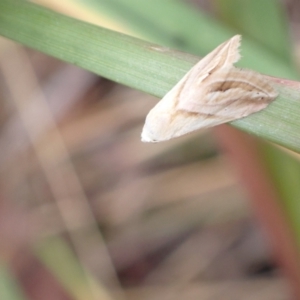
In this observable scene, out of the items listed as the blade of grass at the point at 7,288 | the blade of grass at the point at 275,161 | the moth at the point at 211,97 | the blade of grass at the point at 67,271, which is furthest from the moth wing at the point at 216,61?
the blade of grass at the point at 67,271

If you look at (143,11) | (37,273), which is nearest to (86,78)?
(37,273)

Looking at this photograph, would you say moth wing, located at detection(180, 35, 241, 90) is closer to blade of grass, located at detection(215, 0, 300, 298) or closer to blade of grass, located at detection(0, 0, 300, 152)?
blade of grass, located at detection(0, 0, 300, 152)

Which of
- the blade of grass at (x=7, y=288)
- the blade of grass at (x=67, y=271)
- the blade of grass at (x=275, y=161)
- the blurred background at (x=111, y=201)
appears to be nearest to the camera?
the blade of grass at (x=275, y=161)

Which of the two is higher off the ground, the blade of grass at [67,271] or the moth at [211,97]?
the moth at [211,97]

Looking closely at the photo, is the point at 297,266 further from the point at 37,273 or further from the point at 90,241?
the point at 37,273

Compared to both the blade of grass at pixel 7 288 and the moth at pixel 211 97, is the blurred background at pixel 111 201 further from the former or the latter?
the moth at pixel 211 97

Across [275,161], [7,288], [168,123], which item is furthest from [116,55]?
[7,288]

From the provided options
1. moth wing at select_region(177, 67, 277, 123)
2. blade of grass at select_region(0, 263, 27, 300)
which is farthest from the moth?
blade of grass at select_region(0, 263, 27, 300)
